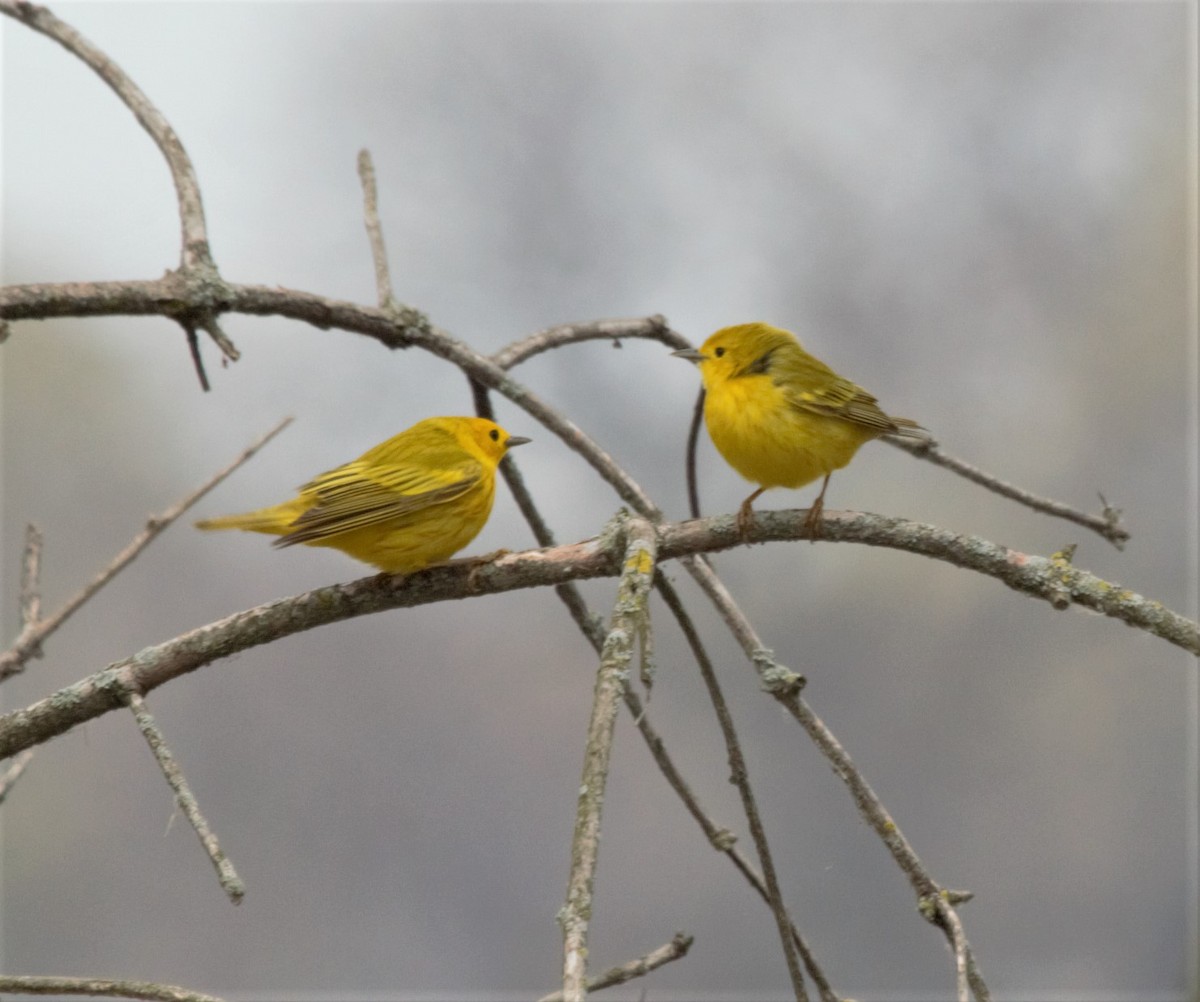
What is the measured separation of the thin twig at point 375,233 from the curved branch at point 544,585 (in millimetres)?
576

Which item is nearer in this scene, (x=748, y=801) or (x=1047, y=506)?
(x=748, y=801)

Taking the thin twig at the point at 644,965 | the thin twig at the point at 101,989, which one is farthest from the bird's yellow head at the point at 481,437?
the thin twig at the point at 101,989

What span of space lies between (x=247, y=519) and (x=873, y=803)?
3.34 feet

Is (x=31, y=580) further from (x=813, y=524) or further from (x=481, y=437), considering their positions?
(x=813, y=524)

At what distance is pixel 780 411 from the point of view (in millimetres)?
2029

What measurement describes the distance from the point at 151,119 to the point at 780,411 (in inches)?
46.5

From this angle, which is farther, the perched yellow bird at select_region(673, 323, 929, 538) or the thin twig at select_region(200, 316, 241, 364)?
the perched yellow bird at select_region(673, 323, 929, 538)

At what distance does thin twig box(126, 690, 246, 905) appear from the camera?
1060 mm

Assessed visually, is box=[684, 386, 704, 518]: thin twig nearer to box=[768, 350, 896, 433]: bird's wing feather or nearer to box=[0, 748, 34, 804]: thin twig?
box=[768, 350, 896, 433]: bird's wing feather

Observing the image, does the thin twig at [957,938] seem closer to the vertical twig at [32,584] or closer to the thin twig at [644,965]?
the thin twig at [644,965]

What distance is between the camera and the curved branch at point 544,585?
4.60ft

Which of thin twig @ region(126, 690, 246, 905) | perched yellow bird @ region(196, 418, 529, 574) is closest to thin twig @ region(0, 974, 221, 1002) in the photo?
thin twig @ region(126, 690, 246, 905)

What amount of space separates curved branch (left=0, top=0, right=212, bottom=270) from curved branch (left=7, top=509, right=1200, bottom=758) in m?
0.60

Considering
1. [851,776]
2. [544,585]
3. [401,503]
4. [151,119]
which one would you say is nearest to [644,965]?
[851,776]
